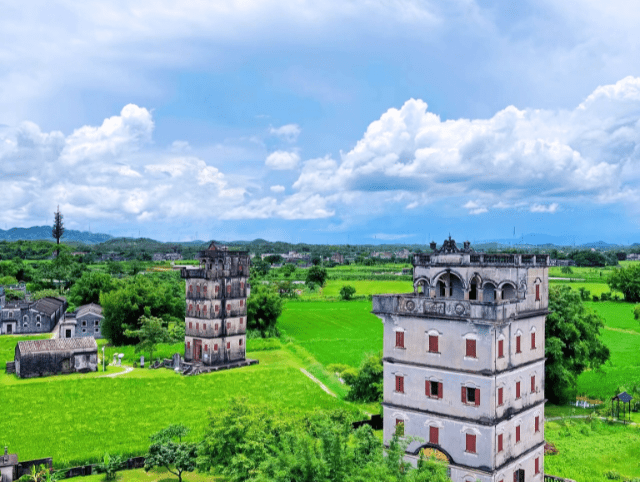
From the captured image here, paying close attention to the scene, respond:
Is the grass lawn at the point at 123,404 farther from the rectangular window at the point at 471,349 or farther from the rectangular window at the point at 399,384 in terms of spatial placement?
the rectangular window at the point at 471,349

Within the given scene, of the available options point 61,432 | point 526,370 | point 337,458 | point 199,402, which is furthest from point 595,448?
point 61,432

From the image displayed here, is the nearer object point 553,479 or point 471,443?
point 471,443

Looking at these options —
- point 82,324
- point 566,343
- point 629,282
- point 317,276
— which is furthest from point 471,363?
point 317,276

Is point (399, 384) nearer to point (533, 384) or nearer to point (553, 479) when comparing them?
point (533, 384)

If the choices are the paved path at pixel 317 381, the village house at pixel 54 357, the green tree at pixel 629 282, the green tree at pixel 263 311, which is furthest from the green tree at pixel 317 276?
the village house at pixel 54 357

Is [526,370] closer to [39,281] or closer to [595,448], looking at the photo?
[595,448]

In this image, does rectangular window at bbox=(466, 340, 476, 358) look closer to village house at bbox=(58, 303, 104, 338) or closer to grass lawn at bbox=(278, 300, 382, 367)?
grass lawn at bbox=(278, 300, 382, 367)
